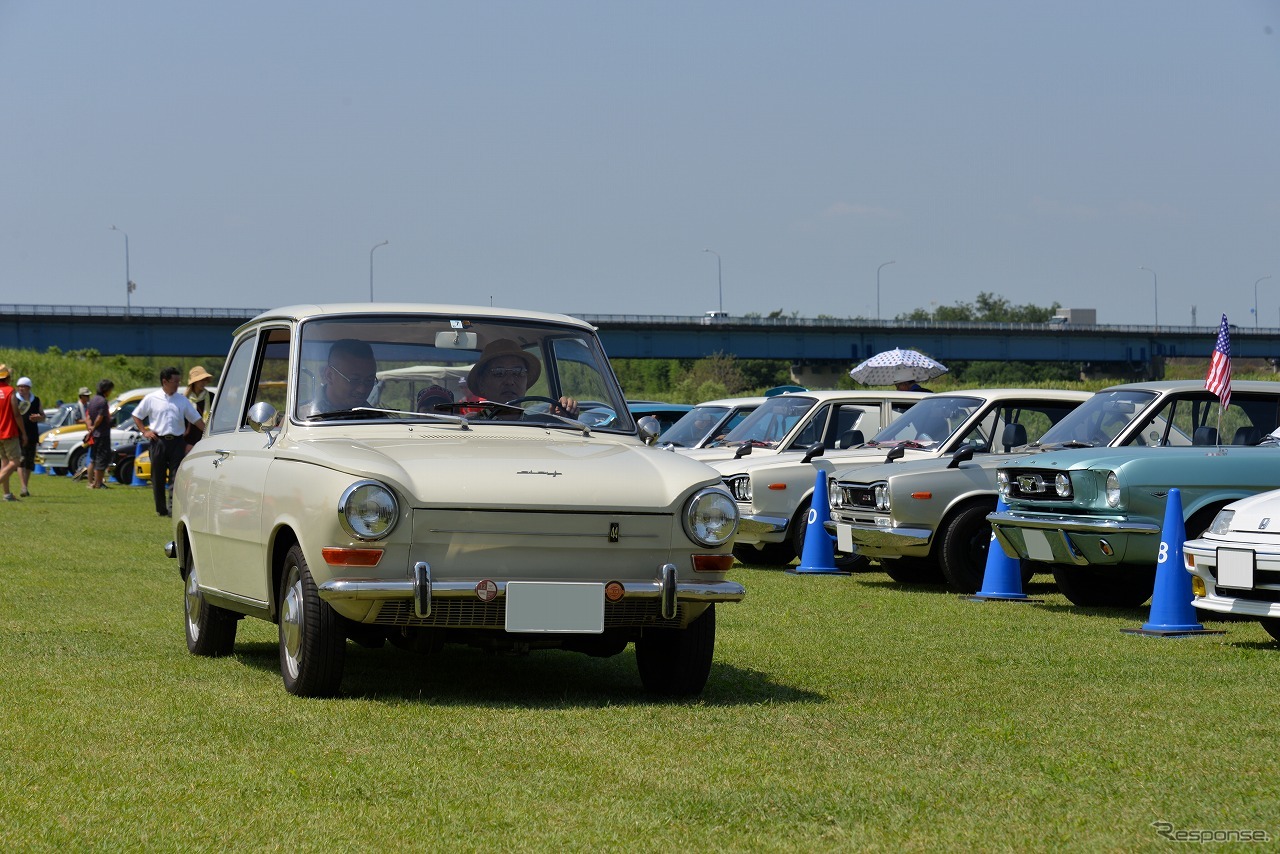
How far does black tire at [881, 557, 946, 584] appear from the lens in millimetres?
14297

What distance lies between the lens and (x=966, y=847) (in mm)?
4633

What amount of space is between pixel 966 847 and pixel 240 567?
4343 millimetres

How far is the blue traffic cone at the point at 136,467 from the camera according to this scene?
3141 centimetres

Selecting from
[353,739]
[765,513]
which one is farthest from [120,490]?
[353,739]

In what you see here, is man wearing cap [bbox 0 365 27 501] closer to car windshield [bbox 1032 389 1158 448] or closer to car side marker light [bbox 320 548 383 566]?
car windshield [bbox 1032 389 1158 448]

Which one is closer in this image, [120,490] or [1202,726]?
[1202,726]

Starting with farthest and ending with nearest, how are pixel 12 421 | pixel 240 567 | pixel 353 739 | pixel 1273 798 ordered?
pixel 12 421, pixel 240 567, pixel 353 739, pixel 1273 798

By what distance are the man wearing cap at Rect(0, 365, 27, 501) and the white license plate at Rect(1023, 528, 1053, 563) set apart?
16.1 metres

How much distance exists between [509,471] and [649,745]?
1.40 metres

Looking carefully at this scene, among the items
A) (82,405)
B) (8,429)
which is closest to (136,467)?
(82,405)

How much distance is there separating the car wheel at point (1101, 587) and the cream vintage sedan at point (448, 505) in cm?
516

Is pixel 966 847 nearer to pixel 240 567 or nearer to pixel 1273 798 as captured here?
pixel 1273 798

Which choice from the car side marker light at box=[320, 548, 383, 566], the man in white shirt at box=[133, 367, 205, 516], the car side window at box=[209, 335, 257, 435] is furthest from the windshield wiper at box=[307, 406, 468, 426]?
the man in white shirt at box=[133, 367, 205, 516]

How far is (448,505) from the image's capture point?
6.73 meters
